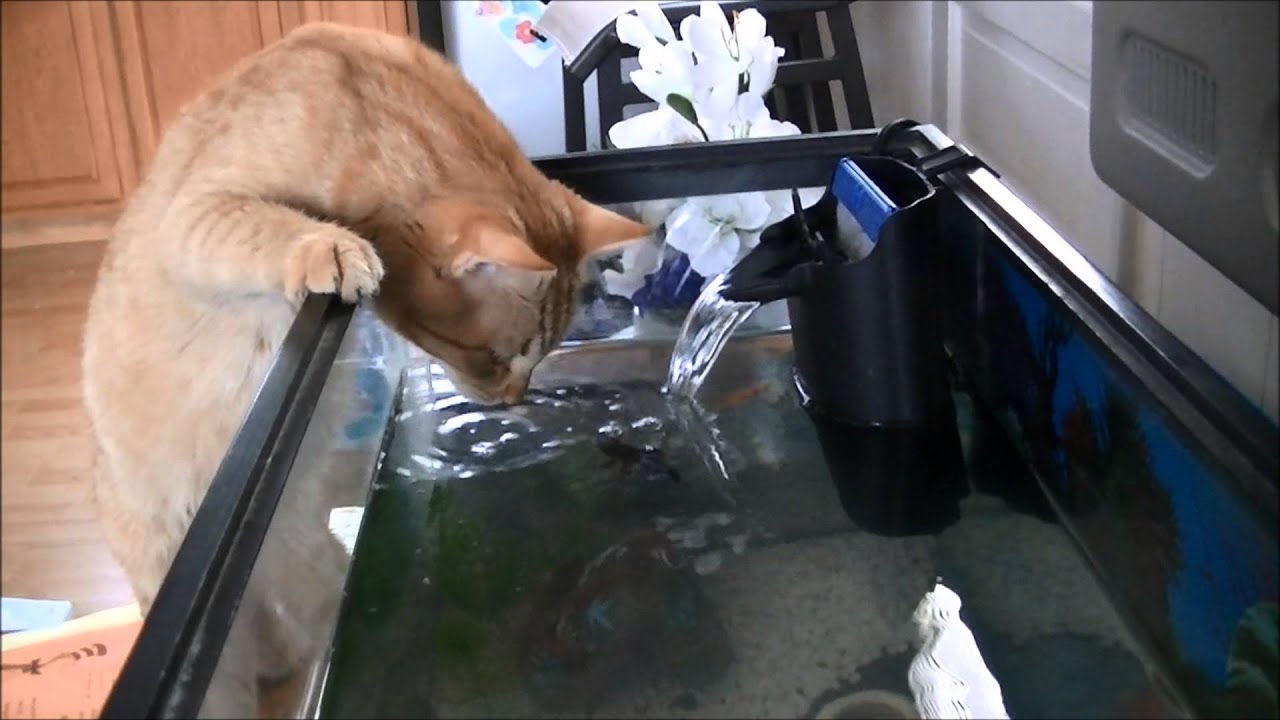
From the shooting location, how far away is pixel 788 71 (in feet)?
5.91

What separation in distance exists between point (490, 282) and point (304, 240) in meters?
0.19

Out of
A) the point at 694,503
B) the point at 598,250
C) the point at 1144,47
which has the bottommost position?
the point at 694,503

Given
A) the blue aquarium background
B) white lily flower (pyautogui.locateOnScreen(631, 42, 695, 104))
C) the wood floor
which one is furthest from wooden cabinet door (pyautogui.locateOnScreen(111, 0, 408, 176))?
the blue aquarium background

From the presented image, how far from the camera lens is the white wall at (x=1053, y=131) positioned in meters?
0.93

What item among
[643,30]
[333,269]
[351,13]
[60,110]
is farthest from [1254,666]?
[60,110]

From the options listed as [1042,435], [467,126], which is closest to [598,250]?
[467,126]

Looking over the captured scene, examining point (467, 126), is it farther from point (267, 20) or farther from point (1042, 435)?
point (267, 20)

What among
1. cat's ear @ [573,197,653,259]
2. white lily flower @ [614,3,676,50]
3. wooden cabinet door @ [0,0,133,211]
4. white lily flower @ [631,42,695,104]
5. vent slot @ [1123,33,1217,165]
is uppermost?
vent slot @ [1123,33,1217,165]

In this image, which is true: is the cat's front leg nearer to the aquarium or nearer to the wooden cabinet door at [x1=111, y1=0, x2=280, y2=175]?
the aquarium

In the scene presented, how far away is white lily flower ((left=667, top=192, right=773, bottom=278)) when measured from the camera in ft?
3.94

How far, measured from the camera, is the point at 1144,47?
735mm

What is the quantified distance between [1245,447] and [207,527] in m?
0.53

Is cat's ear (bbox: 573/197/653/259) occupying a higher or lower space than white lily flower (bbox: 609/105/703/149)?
lower

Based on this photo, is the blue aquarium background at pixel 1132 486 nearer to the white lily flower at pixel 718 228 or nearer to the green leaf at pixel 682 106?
the white lily flower at pixel 718 228
